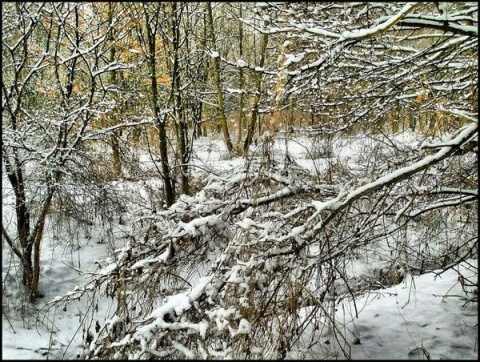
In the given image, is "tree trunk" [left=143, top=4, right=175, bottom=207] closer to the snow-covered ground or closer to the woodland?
the woodland

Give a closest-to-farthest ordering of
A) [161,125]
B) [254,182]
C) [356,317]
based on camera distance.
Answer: [254,182] → [356,317] → [161,125]

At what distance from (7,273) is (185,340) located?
7.70ft

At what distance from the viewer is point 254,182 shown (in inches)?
104

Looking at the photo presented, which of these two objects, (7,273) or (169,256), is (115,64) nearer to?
(7,273)

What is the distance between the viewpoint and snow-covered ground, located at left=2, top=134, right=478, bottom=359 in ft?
7.45

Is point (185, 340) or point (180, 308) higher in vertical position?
point (180, 308)

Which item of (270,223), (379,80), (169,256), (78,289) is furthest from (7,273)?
(379,80)

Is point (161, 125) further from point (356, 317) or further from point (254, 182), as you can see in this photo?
point (356, 317)

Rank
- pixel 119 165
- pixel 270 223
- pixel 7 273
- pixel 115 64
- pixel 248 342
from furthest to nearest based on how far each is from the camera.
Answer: pixel 119 165
pixel 115 64
pixel 7 273
pixel 270 223
pixel 248 342

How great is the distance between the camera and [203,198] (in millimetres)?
2770

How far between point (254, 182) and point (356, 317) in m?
1.73

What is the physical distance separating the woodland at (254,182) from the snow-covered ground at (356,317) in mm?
65

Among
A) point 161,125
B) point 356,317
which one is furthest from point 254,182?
point 161,125

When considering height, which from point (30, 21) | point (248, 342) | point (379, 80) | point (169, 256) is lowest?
point (248, 342)
